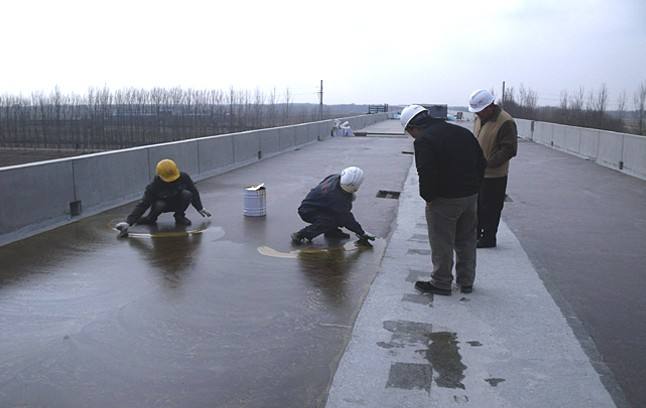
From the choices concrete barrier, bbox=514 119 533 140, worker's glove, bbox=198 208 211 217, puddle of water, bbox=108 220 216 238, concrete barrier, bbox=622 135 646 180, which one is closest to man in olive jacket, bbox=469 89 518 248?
puddle of water, bbox=108 220 216 238

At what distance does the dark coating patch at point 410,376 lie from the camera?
12.6ft

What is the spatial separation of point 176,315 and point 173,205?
389cm

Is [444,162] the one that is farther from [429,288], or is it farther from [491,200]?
[491,200]

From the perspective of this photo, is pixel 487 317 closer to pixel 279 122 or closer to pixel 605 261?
pixel 605 261

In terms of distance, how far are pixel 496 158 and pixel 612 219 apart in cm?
363

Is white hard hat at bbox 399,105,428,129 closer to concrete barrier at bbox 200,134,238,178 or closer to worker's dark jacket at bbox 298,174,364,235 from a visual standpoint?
worker's dark jacket at bbox 298,174,364,235

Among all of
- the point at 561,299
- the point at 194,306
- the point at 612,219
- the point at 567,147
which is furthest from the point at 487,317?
the point at 567,147

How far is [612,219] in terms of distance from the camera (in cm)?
962

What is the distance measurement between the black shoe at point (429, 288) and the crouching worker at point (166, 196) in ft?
14.0

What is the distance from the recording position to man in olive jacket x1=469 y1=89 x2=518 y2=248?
7.03 meters

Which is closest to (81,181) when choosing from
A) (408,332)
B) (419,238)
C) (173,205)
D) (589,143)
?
(173,205)

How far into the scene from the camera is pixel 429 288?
18.6 ft

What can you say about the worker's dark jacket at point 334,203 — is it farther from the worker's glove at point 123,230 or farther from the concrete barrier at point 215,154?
the concrete barrier at point 215,154

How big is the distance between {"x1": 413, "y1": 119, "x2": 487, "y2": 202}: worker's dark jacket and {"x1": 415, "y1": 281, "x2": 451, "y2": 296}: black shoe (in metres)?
0.82
